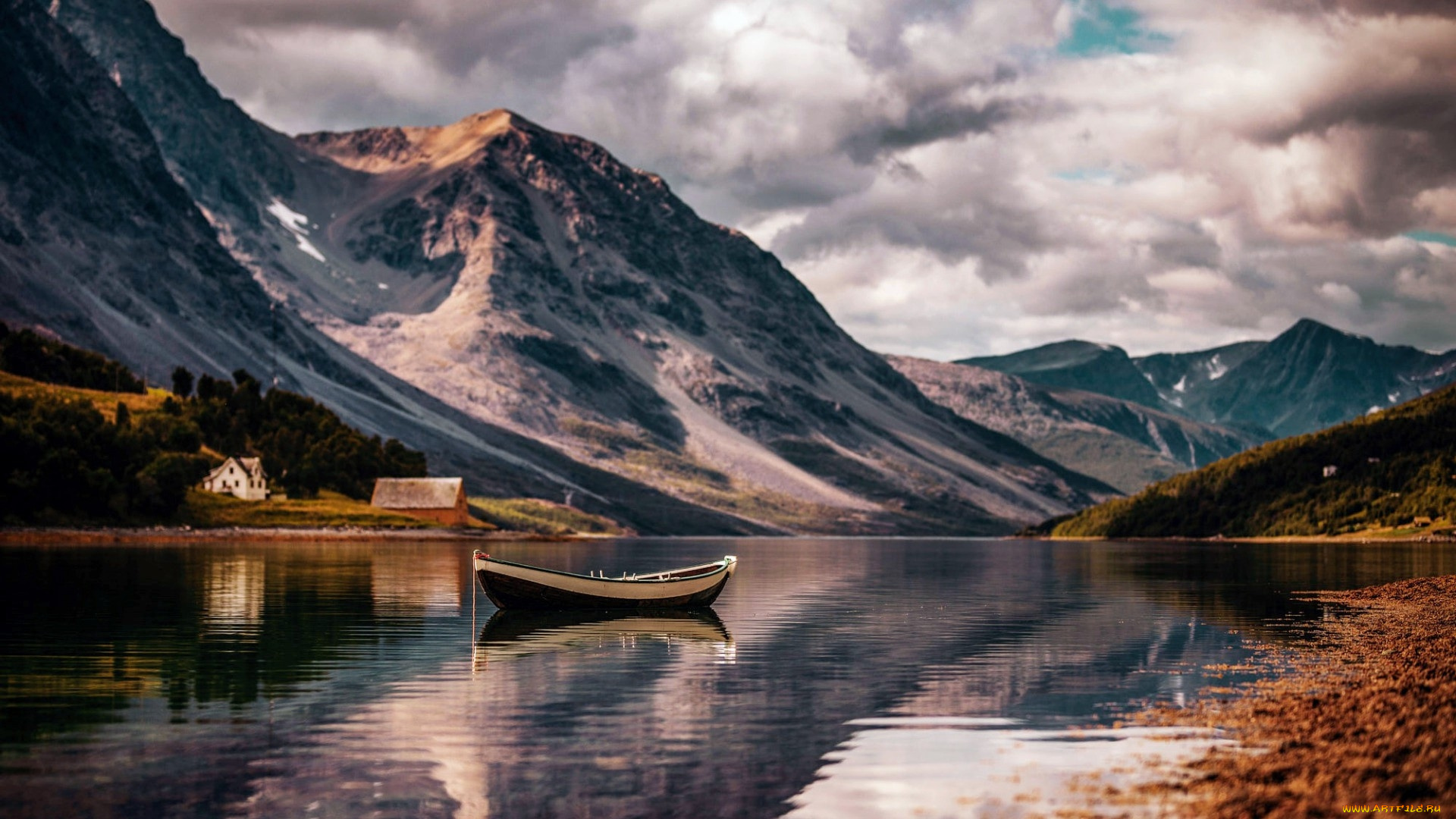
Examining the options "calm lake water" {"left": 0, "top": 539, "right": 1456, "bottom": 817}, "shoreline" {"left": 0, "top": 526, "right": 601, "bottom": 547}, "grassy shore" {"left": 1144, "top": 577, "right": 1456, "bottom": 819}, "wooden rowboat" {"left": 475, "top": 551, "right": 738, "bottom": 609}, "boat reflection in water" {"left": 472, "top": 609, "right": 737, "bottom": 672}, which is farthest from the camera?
"shoreline" {"left": 0, "top": 526, "right": 601, "bottom": 547}

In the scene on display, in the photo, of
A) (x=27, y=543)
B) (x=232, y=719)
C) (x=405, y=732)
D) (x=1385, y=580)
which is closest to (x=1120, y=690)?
(x=405, y=732)

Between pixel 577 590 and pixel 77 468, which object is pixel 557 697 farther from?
pixel 77 468

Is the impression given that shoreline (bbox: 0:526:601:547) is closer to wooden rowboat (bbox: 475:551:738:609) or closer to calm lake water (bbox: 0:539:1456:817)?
calm lake water (bbox: 0:539:1456:817)

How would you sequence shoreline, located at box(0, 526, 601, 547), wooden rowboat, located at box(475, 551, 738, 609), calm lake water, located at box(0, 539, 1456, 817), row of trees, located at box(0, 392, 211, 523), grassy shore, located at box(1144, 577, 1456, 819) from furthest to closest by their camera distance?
row of trees, located at box(0, 392, 211, 523) < shoreline, located at box(0, 526, 601, 547) < wooden rowboat, located at box(475, 551, 738, 609) < calm lake water, located at box(0, 539, 1456, 817) < grassy shore, located at box(1144, 577, 1456, 819)

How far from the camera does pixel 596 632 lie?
6775cm

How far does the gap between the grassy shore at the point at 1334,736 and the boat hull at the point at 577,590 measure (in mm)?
36187

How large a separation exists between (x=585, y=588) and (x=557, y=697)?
3459 centimetres

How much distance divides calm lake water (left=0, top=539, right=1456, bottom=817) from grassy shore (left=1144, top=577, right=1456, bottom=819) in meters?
3.11

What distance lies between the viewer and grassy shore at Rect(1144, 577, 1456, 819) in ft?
86.2

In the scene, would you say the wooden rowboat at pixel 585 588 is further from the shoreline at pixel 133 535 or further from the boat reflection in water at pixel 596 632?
the shoreline at pixel 133 535

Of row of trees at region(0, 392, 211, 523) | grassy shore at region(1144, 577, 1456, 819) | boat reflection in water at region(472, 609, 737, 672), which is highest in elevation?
row of trees at region(0, 392, 211, 523)

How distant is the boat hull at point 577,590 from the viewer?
77.9m

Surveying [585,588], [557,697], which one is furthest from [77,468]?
[557,697]

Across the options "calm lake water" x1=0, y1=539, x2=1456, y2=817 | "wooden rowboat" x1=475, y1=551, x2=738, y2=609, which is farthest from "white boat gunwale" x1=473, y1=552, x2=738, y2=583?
"calm lake water" x1=0, y1=539, x2=1456, y2=817
